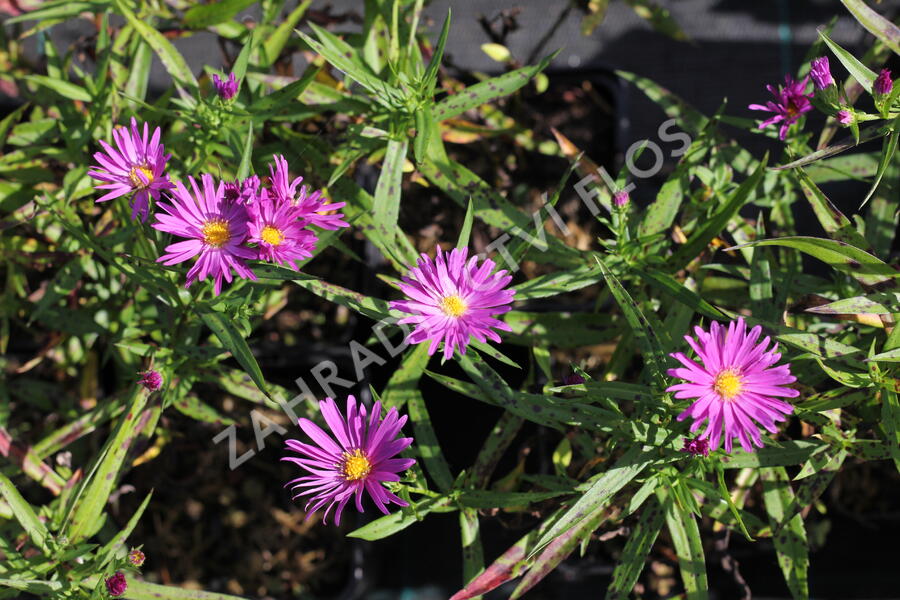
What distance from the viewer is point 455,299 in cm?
82

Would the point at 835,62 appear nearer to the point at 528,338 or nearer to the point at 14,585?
the point at 528,338

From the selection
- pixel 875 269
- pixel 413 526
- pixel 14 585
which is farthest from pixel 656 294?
pixel 14 585

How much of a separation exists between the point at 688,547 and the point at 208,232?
66 centimetres

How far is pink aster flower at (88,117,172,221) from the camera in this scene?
34.6 inches

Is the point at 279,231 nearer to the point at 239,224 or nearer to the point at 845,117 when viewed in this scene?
the point at 239,224

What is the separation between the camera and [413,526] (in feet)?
4.86

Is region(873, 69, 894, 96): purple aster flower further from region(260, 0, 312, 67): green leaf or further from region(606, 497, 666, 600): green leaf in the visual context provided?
region(260, 0, 312, 67): green leaf

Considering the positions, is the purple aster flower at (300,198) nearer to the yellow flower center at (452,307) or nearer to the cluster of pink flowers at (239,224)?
the cluster of pink flowers at (239,224)

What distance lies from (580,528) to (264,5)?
2.83 feet

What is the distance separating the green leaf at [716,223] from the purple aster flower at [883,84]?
0.15 meters

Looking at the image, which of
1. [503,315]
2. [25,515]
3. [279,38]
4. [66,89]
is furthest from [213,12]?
[25,515]

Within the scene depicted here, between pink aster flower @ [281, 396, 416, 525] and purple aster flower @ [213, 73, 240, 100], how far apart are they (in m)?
0.39

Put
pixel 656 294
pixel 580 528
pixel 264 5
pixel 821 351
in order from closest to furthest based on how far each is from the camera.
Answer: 1. pixel 821 351
2. pixel 580 528
3. pixel 656 294
4. pixel 264 5

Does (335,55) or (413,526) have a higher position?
(335,55)
